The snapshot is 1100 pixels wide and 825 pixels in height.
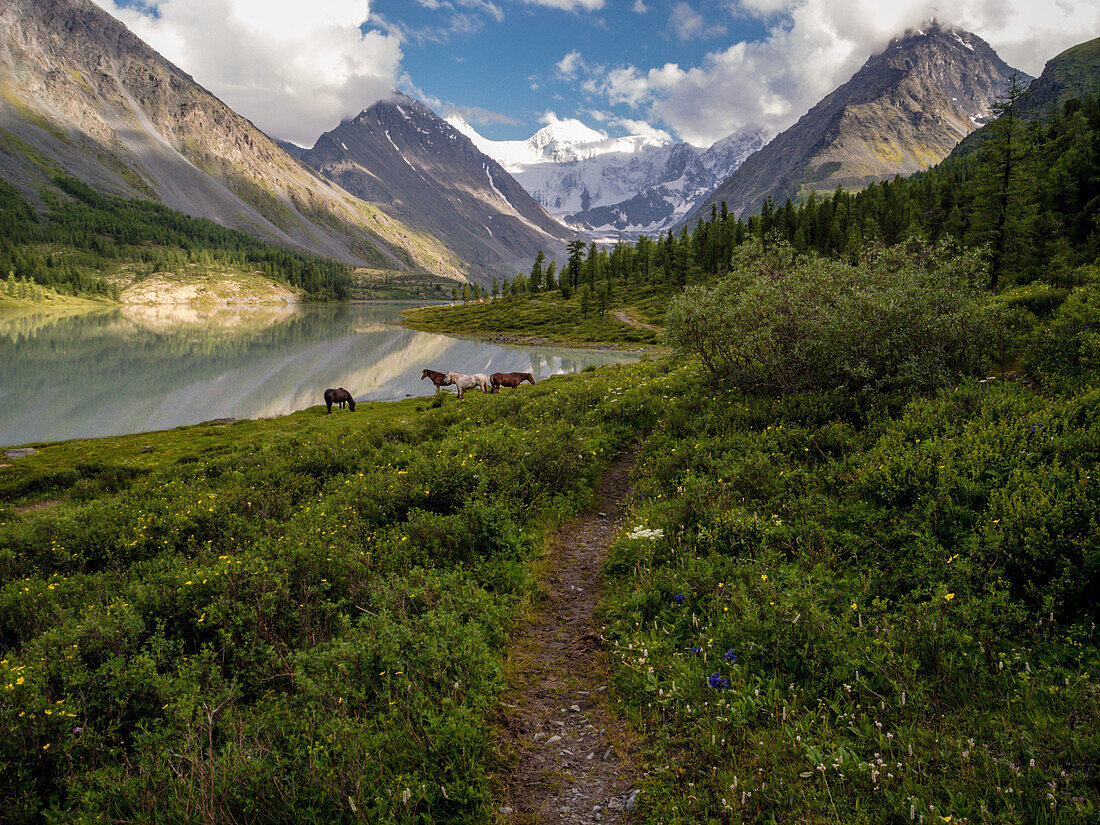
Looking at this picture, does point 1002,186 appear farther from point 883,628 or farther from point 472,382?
point 883,628

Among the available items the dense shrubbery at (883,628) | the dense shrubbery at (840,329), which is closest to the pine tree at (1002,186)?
the dense shrubbery at (840,329)

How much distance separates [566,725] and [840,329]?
46.3ft

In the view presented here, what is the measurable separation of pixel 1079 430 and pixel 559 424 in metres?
13.2

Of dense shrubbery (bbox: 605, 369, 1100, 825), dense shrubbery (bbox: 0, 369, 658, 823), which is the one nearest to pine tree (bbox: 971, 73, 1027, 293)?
dense shrubbery (bbox: 605, 369, 1100, 825)

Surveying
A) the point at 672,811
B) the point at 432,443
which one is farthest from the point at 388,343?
the point at 672,811

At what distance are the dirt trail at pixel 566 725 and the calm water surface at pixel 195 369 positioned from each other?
47286mm

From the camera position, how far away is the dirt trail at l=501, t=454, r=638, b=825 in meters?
5.45

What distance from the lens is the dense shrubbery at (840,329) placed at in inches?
603

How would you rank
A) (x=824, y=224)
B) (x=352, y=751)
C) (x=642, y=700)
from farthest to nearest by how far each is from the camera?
(x=824, y=224) → (x=642, y=700) → (x=352, y=751)

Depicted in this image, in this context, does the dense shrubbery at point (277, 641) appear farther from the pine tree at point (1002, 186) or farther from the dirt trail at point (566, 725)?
the pine tree at point (1002, 186)

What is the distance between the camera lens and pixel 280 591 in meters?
8.73

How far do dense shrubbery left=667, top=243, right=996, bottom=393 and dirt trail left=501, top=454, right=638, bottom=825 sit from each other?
10678 millimetres

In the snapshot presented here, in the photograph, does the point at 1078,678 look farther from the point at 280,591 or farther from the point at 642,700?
the point at 280,591

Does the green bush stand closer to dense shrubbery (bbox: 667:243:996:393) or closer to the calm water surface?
dense shrubbery (bbox: 667:243:996:393)
